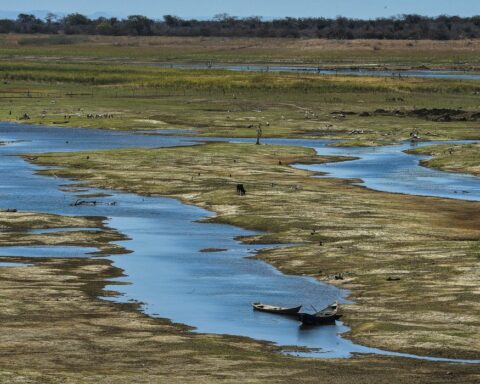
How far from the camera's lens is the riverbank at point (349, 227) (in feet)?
141

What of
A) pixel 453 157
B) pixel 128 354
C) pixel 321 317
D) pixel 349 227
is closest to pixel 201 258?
pixel 349 227

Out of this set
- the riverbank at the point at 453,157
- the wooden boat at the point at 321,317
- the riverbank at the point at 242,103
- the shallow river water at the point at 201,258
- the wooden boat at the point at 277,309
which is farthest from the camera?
the riverbank at the point at 242,103

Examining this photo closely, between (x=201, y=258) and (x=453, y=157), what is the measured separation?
4329 cm

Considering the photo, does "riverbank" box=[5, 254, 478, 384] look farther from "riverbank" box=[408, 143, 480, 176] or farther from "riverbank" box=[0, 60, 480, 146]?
"riverbank" box=[0, 60, 480, 146]

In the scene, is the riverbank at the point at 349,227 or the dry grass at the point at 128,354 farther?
the riverbank at the point at 349,227

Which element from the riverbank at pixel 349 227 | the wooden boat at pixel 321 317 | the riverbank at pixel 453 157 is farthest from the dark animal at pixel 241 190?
the wooden boat at pixel 321 317

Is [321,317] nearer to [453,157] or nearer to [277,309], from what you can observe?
[277,309]

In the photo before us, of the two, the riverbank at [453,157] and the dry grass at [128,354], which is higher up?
the dry grass at [128,354]

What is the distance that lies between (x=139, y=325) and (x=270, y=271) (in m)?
11.8

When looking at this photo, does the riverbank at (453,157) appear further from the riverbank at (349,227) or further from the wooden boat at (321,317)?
the wooden boat at (321,317)

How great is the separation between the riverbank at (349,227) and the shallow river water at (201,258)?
1463 millimetres

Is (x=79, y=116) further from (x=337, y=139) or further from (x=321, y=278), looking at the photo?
(x=321, y=278)

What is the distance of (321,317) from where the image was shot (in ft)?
140

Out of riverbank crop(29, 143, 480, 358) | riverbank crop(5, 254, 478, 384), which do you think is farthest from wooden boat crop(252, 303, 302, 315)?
riverbank crop(5, 254, 478, 384)
